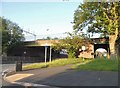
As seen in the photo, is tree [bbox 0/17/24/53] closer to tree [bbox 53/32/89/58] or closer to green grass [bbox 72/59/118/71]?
tree [bbox 53/32/89/58]

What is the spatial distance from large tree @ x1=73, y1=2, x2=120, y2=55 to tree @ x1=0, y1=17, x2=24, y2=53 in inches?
1110

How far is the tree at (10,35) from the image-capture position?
76.7 meters

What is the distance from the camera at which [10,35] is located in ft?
260

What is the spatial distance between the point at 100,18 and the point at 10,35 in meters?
37.6

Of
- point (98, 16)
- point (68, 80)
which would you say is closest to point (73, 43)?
point (98, 16)

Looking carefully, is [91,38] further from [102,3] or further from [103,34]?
[102,3]

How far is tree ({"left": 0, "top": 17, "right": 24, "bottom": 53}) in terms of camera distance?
7669 cm

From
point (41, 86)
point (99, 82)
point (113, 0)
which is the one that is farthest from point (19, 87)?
point (113, 0)

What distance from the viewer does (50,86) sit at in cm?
1723

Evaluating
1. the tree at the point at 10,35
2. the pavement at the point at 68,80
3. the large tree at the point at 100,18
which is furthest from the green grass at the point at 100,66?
the tree at the point at 10,35

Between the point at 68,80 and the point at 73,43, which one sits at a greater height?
the point at 73,43

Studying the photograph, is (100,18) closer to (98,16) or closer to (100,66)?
(98,16)

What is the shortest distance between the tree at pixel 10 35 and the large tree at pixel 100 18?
28.2 metres

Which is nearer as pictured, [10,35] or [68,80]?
[68,80]
